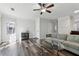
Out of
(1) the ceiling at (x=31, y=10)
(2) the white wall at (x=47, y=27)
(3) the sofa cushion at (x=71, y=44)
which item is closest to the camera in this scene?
(3) the sofa cushion at (x=71, y=44)

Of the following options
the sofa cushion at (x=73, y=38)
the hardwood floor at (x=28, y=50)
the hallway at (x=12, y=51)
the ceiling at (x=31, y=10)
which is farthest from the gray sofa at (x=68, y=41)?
the hallway at (x=12, y=51)

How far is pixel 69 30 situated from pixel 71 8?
45 centimetres

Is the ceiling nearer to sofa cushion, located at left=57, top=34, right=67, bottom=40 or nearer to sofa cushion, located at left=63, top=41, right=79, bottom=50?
sofa cushion, located at left=57, top=34, right=67, bottom=40

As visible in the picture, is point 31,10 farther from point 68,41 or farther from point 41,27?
point 68,41

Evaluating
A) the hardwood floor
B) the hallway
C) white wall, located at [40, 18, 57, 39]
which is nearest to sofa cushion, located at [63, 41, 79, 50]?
the hardwood floor

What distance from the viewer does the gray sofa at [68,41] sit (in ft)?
6.75

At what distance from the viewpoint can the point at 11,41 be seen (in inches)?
87.3

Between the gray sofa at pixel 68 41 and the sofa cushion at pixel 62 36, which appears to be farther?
the sofa cushion at pixel 62 36

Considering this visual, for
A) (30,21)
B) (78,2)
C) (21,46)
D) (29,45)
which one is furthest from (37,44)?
(78,2)

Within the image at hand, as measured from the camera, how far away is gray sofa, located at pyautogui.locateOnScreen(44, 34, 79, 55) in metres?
2.06

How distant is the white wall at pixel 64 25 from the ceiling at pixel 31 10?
9 cm

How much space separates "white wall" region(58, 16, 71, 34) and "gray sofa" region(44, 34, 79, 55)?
85 mm

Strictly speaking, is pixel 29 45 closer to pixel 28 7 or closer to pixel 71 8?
pixel 28 7

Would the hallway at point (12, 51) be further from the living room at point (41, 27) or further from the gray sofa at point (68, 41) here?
the gray sofa at point (68, 41)
